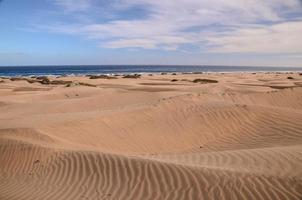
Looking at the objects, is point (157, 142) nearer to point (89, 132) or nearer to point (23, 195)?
point (89, 132)

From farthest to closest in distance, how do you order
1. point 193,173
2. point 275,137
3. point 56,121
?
point 56,121 → point 275,137 → point 193,173

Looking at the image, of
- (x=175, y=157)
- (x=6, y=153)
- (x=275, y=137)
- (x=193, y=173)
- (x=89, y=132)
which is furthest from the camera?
(x=89, y=132)

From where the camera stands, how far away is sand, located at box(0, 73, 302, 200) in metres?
6.54

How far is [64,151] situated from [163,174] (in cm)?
266

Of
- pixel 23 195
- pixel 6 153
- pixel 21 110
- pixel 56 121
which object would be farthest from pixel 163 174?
pixel 21 110

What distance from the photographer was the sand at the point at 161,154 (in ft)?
21.5

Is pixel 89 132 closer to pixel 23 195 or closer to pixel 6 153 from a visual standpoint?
pixel 6 153

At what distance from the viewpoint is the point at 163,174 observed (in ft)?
23.3

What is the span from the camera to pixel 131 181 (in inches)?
281

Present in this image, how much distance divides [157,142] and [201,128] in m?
1.60

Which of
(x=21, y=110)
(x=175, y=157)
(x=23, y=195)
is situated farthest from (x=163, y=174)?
(x=21, y=110)

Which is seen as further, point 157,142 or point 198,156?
point 157,142

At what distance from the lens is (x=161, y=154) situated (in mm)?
9805

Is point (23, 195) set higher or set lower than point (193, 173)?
lower
